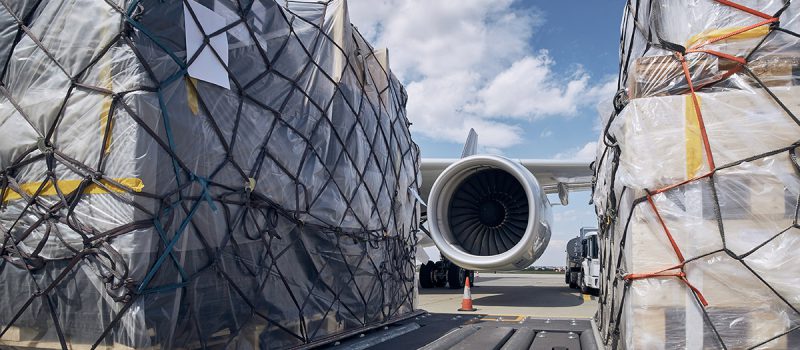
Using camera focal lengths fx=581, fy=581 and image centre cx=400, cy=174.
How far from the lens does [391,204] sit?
4.35m

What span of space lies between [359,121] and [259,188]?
112cm

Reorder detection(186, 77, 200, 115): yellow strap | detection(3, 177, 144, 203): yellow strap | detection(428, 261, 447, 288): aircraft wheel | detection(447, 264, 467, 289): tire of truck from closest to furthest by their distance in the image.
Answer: detection(3, 177, 144, 203): yellow strap → detection(186, 77, 200, 115): yellow strap → detection(447, 264, 467, 289): tire of truck → detection(428, 261, 447, 288): aircraft wheel

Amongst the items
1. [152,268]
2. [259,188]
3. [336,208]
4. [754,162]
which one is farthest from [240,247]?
[754,162]

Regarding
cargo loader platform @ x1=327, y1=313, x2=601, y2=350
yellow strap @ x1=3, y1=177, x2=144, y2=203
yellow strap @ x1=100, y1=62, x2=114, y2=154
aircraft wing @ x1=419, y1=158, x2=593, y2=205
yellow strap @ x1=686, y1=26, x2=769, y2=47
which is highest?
aircraft wing @ x1=419, y1=158, x2=593, y2=205

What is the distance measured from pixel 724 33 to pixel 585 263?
31.5 ft

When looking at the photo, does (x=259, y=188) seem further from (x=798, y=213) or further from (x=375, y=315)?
(x=798, y=213)

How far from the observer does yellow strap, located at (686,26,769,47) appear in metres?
1.92

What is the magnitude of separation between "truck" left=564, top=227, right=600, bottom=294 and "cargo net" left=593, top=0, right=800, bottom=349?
653 centimetres

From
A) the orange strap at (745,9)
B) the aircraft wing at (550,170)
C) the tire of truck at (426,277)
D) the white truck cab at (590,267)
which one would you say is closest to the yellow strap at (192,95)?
the orange strap at (745,9)

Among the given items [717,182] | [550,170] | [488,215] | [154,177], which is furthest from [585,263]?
[154,177]

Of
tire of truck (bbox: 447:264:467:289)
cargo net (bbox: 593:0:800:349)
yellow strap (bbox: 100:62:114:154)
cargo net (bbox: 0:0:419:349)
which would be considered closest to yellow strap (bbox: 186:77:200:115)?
cargo net (bbox: 0:0:419:349)

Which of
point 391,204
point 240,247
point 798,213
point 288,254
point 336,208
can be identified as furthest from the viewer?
point 391,204

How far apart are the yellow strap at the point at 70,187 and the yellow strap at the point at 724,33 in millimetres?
2094

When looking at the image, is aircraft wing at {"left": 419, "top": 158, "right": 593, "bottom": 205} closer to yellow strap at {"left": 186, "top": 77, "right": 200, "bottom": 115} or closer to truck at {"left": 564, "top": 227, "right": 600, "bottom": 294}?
truck at {"left": 564, "top": 227, "right": 600, "bottom": 294}
